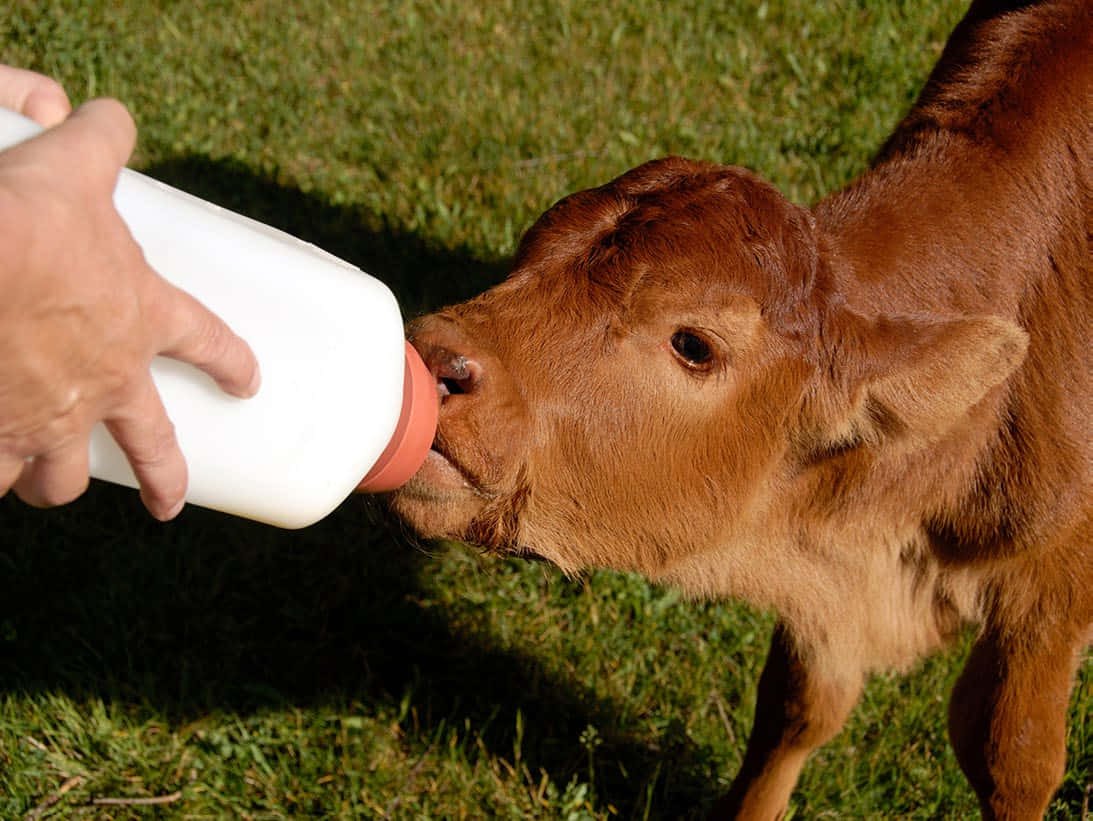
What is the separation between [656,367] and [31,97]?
1.42m

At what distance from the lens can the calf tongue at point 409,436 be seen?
241cm

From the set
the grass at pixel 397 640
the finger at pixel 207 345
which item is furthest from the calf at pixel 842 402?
the finger at pixel 207 345

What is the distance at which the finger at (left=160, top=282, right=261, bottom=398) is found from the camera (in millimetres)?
1803

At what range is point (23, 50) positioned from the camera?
6.50m

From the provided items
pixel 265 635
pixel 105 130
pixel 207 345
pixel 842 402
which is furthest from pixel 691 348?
pixel 265 635

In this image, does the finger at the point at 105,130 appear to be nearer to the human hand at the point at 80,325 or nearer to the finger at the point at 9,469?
the human hand at the point at 80,325

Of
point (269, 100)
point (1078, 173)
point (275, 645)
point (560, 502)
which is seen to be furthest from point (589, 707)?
point (269, 100)

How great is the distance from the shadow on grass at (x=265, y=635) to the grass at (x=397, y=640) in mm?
10

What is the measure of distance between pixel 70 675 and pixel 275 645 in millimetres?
694

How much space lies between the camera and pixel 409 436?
2424 mm

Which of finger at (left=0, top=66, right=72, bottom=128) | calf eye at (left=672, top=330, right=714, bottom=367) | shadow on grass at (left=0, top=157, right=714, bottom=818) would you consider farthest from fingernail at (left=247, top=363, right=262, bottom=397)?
shadow on grass at (left=0, top=157, right=714, bottom=818)

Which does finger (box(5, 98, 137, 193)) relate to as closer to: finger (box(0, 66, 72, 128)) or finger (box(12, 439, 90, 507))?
finger (box(0, 66, 72, 128))

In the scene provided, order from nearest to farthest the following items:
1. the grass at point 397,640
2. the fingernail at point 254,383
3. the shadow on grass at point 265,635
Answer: the fingernail at point 254,383
the grass at point 397,640
the shadow on grass at point 265,635

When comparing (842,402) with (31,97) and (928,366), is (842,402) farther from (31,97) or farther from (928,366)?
(31,97)
